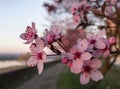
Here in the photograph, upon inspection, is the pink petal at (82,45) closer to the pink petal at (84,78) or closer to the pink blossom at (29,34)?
the pink petal at (84,78)

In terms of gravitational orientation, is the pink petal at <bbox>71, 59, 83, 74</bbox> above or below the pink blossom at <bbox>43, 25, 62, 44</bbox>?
below

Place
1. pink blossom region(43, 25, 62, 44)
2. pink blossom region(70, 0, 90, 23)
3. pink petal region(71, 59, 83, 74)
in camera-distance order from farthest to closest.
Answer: pink blossom region(70, 0, 90, 23) → pink blossom region(43, 25, 62, 44) → pink petal region(71, 59, 83, 74)

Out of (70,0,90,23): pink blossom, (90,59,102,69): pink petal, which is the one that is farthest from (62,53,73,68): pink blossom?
(70,0,90,23): pink blossom

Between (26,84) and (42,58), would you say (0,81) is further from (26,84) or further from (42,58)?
(42,58)

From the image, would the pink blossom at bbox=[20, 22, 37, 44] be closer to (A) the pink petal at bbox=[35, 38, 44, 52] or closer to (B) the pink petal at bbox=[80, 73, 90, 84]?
(A) the pink petal at bbox=[35, 38, 44, 52]

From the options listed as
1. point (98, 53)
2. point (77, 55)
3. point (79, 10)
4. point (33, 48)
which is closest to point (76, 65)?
point (77, 55)

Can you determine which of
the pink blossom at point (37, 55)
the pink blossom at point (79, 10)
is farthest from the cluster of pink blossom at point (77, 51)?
the pink blossom at point (79, 10)

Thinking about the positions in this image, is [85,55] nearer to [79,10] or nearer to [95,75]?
[95,75]
